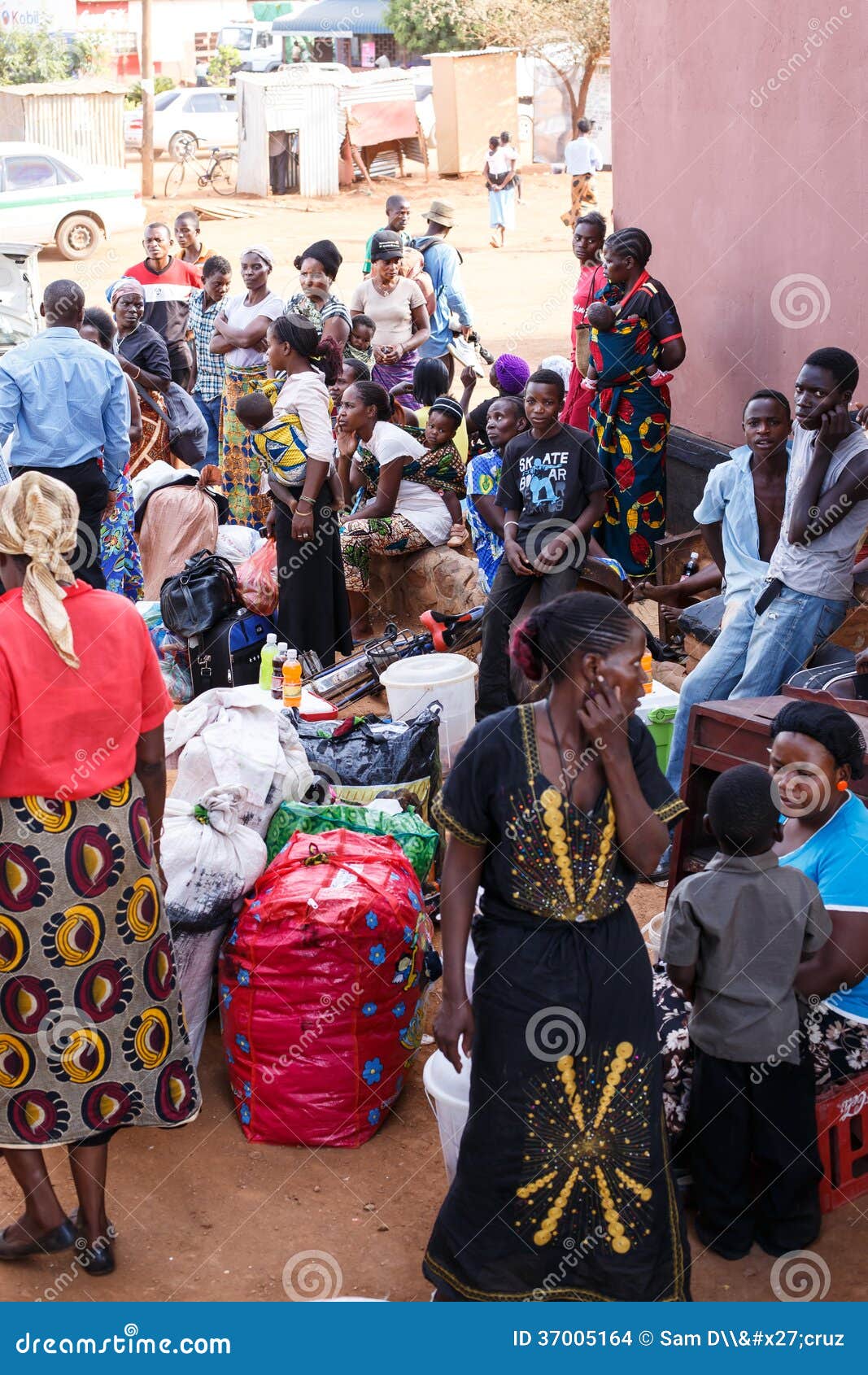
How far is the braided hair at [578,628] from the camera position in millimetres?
2574

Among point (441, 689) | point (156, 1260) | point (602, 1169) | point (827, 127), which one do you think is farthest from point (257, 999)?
point (827, 127)

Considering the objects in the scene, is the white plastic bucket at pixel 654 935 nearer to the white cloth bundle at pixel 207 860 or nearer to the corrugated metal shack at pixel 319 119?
the white cloth bundle at pixel 207 860

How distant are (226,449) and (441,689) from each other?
3095mm

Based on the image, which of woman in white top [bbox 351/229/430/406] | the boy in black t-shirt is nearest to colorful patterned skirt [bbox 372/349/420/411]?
woman in white top [bbox 351/229/430/406]

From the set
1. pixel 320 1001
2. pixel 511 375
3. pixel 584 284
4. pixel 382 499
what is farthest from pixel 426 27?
pixel 320 1001

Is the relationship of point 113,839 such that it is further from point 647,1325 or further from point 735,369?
point 735,369

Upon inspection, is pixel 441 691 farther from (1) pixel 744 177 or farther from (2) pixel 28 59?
(2) pixel 28 59

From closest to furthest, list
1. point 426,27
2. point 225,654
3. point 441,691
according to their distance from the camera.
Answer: point 441,691 < point 225,654 < point 426,27

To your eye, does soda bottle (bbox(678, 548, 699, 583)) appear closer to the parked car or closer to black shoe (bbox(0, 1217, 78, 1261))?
black shoe (bbox(0, 1217, 78, 1261))

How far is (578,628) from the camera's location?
102 inches

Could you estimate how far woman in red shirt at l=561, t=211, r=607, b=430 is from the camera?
8188 millimetres

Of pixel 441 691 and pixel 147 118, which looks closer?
pixel 441 691

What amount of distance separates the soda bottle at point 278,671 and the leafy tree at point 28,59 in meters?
31.6

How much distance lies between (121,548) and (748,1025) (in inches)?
187
